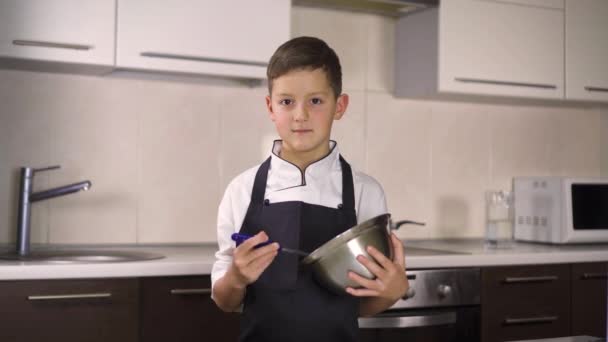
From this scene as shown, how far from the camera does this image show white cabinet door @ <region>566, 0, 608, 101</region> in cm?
305

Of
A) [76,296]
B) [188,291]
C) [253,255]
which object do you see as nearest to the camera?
[253,255]

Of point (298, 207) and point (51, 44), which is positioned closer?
point (298, 207)

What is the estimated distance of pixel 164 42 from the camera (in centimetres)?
235

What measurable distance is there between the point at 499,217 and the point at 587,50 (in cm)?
74

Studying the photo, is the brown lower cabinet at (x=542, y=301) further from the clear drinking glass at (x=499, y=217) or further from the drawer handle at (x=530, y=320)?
the clear drinking glass at (x=499, y=217)

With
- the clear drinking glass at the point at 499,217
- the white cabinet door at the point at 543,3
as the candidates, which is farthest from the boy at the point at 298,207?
the white cabinet door at the point at 543,3

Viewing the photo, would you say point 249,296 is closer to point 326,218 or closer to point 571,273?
point 326,218

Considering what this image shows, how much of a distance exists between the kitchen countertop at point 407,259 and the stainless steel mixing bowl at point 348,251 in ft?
2.54

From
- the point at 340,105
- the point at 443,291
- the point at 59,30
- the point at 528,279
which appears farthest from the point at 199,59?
the point at 528,279

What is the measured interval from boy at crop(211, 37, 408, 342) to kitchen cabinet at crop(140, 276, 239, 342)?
1.76 feet

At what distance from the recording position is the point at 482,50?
2857 mm

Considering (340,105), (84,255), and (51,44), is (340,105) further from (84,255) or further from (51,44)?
(84,255)

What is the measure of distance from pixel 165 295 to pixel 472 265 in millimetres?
984

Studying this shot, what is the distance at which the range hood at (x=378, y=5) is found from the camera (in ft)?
9.18
